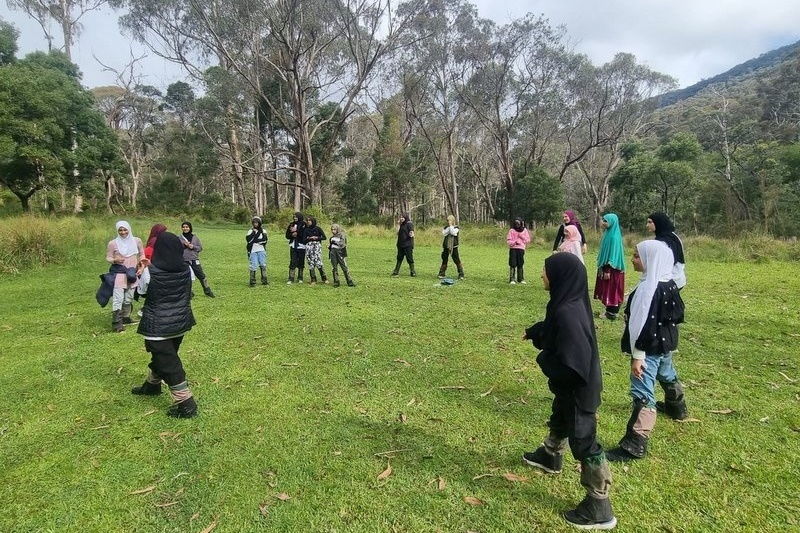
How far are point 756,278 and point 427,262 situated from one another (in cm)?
898

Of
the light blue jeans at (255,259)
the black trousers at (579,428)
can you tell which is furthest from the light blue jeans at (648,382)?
the light blue jeans at (255,259)

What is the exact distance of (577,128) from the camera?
34.7 metres

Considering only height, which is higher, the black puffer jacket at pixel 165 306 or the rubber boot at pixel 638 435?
the black puffer jacket at pixel 165 306

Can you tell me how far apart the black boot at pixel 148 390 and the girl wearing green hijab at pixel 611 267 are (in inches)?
259

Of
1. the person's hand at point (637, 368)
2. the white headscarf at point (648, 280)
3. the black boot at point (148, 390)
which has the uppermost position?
the white headscarf at point (648, 280)

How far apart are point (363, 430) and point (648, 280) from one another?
2.58 metres

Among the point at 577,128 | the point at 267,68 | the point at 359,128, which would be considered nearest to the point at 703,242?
the point at 577,128

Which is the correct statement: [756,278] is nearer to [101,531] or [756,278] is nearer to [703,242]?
[703,242]

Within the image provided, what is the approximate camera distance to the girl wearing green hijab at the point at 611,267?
280 inches

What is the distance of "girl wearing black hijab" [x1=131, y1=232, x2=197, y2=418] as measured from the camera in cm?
386

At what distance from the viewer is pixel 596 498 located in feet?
8.48

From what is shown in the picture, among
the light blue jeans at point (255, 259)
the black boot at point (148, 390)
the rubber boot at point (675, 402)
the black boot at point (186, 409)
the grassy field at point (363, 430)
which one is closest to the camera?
the grassy field at point (363, 430)

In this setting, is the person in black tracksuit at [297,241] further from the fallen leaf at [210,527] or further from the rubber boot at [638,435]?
the rubber boot at [638,435]

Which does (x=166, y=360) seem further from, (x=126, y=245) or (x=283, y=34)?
(x=283, y=34)
